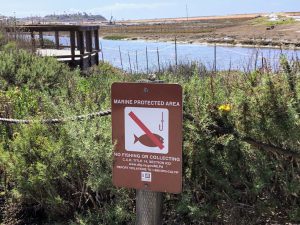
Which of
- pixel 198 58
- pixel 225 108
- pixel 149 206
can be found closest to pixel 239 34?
pixel 198 58

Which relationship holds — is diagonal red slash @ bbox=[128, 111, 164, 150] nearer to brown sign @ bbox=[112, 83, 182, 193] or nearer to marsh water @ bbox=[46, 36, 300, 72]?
brown sign @ bbox=[112, 83, 182, 193]

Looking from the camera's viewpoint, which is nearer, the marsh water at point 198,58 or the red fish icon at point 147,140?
the red fish icon at point 147,140

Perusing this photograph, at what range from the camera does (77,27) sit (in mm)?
17703

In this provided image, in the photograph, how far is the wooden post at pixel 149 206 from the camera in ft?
9.94

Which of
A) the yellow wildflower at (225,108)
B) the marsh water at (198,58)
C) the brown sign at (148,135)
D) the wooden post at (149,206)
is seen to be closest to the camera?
the brown sign at (148,135)

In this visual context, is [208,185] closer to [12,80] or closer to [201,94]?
[201,94]

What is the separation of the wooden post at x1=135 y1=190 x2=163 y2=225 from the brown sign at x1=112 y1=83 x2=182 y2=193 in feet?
0.33

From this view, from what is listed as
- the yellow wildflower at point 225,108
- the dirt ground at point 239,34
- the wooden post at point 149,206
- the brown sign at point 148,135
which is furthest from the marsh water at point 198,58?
the dirt ground at point 239,34

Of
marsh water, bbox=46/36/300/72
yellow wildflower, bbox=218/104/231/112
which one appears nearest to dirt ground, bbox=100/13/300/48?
marsh water, bbox=46/36/300/72

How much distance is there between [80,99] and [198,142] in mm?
1492

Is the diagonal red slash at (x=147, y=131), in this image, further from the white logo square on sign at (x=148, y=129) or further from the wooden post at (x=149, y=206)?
the wooden post at (x=149, y=206)

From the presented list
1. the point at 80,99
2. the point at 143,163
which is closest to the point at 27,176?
the point at 80,99

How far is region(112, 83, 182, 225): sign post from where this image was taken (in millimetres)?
2838

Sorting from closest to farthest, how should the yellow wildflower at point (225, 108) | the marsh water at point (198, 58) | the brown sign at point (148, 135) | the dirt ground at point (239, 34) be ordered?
the brown sign at point (148, 135) < the yellow wildflower at point (225, 108) < the marsh water at point (198, 58) < the dirt ground at point (239, 34)
